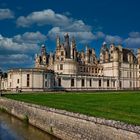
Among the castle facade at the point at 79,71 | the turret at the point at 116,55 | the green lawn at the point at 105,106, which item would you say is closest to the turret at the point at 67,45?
the castle facade at the point at 79,71

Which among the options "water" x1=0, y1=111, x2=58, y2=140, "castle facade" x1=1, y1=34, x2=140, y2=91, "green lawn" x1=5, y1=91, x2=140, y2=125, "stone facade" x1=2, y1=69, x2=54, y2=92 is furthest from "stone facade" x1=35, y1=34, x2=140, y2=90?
"water" x1=0, y1=111, x2=58, y2=140

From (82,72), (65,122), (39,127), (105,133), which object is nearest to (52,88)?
(82,72)

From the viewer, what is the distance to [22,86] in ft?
231

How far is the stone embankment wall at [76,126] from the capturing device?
14.4m

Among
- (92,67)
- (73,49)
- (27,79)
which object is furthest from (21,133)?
(92,67)

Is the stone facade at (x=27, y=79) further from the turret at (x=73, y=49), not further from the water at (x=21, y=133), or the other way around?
the water at (x=21, y=133)

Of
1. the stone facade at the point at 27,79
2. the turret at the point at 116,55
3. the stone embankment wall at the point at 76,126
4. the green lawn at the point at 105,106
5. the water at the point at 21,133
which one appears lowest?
the water at the point at 21,133

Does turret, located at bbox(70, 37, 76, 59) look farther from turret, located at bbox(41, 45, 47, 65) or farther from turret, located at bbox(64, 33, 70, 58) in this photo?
turret, located at bbox(41, 45, 47, 65)

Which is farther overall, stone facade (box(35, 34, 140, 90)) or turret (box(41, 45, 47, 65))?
turret (box(41, 45, 47, 65))

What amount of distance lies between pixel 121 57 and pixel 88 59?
1102cm

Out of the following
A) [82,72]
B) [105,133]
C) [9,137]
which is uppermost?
[82,72]

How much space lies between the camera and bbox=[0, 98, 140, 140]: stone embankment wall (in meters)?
14.4

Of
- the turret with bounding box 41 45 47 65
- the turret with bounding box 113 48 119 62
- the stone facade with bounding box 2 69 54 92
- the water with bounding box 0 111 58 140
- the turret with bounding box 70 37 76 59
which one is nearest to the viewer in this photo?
the water with bounding box 0 111 58 140

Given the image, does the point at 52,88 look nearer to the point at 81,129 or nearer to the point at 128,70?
the point at 128,70
